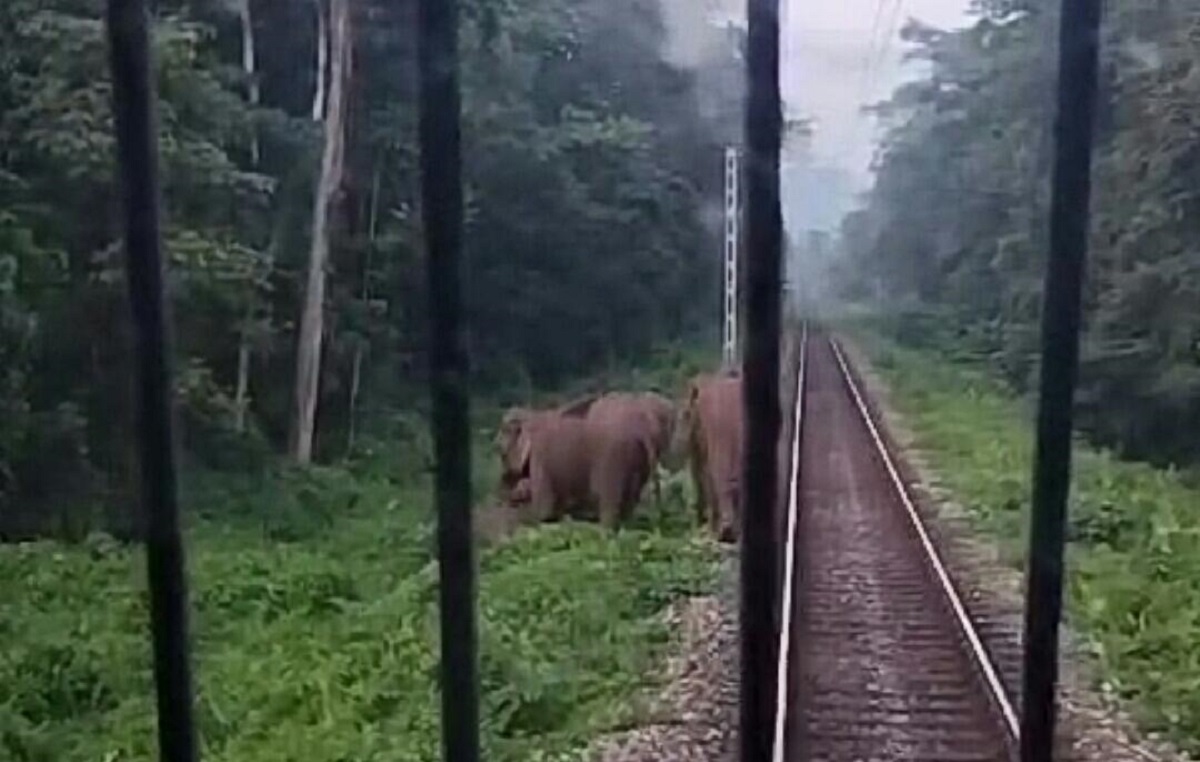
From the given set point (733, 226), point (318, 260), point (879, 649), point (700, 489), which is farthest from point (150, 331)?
point (318, 260)

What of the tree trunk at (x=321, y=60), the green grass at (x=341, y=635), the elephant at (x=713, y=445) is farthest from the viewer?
the tree trunk at (x=321, y=60)

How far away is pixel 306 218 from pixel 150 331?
12598 millimetres

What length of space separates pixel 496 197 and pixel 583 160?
3889 mm

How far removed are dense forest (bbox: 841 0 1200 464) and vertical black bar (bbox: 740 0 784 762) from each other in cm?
357

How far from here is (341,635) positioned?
8.66m

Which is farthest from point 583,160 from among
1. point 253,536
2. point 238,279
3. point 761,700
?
point 761,700

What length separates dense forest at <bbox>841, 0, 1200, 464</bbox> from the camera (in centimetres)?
787

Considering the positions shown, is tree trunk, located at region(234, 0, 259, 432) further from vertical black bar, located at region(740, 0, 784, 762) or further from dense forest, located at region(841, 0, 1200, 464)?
vertical black bar, located at region(740, 0, 784, 762)

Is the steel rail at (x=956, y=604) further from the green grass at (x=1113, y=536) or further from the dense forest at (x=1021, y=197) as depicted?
the dense forest at (x=1021, y=197)

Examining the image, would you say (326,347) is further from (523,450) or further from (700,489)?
(700,489)

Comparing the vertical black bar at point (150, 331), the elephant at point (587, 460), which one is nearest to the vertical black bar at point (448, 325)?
the vertical black bar at point (150, 331)

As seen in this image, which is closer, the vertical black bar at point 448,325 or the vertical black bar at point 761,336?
the vertical black bar at point 448,325

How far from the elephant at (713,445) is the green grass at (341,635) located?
0.23 meters

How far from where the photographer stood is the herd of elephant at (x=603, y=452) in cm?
1090
